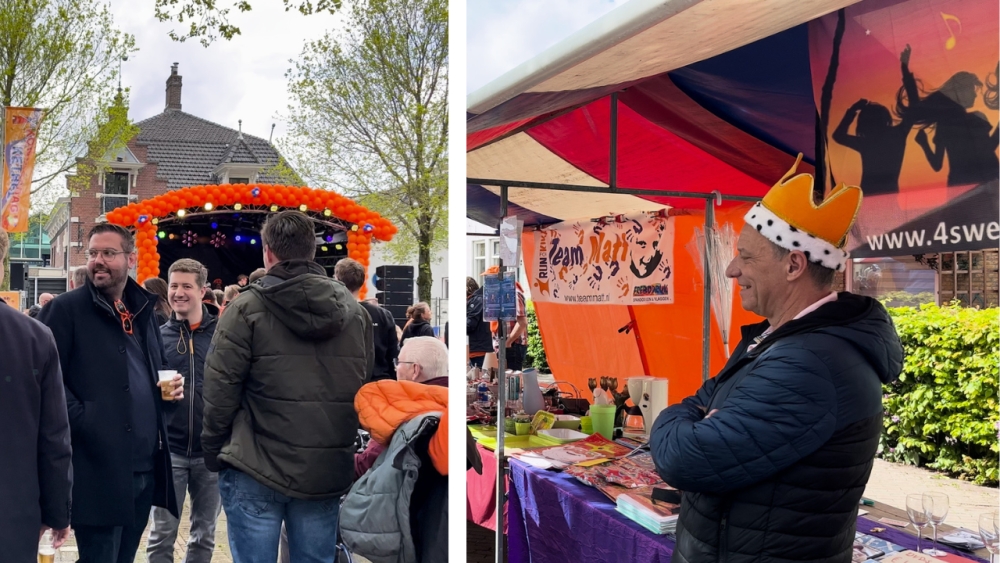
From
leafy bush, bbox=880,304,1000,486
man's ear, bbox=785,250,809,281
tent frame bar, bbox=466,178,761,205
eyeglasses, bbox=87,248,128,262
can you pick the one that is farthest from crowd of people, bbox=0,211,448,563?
leafy bush, bbox=880,304,1000,486

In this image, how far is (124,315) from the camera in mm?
2094

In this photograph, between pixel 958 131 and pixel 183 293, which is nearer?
pixel 958 131

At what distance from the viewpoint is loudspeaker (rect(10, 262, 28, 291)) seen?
183cm

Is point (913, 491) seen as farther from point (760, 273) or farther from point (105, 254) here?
point (105, 254)

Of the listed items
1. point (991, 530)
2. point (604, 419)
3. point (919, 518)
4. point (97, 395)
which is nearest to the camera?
point (991, 530)

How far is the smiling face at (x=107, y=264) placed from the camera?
204 centimetres

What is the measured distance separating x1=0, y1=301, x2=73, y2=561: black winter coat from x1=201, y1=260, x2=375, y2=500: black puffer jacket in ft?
1.24

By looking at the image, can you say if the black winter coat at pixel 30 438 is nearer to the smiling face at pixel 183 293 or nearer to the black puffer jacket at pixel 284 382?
the black puffer jacket at pixel 284 382

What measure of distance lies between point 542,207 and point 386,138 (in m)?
1.98

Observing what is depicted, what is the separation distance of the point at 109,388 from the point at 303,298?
57 cm

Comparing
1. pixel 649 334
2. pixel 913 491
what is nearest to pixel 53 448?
pixel 649 334

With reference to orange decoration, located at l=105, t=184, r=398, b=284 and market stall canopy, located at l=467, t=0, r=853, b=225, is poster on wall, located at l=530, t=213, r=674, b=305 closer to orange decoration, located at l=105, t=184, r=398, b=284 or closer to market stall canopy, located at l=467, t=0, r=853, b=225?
market stall canopy, located at l=467, t=0, r=853, b=225

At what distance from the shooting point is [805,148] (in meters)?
3.13

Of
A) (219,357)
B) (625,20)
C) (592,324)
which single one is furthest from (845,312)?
(592,324)
